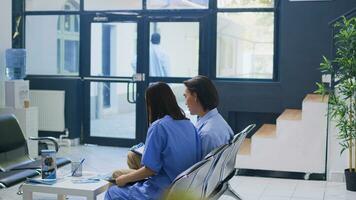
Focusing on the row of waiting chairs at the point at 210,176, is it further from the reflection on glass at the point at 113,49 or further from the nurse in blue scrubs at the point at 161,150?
the reflection on glass at the point at 113,49

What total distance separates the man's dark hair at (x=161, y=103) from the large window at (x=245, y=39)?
4.39 metres

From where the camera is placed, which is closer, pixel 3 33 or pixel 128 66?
pixel 3 33

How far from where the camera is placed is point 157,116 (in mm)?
3529

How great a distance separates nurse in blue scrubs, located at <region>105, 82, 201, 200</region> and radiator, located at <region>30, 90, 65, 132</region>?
5.11 m

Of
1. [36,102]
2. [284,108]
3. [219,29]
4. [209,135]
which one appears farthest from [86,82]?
[209,135]

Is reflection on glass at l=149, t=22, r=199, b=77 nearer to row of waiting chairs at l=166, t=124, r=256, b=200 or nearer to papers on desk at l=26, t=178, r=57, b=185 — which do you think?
row of waiting chairs at l=166, t=124, r=256, b=200

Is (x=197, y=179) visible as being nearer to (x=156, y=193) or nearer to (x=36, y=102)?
(x=156, y=193)

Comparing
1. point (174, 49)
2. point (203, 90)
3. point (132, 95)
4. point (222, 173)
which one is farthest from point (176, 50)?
point (203, 90)

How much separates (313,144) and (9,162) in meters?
3.29

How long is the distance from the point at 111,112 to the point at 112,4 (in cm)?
164

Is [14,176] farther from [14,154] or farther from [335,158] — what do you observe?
[335,158]

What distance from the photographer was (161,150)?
3422 mm

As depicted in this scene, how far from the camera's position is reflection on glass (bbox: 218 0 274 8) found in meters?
7.61

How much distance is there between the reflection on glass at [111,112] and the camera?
8.37 m
